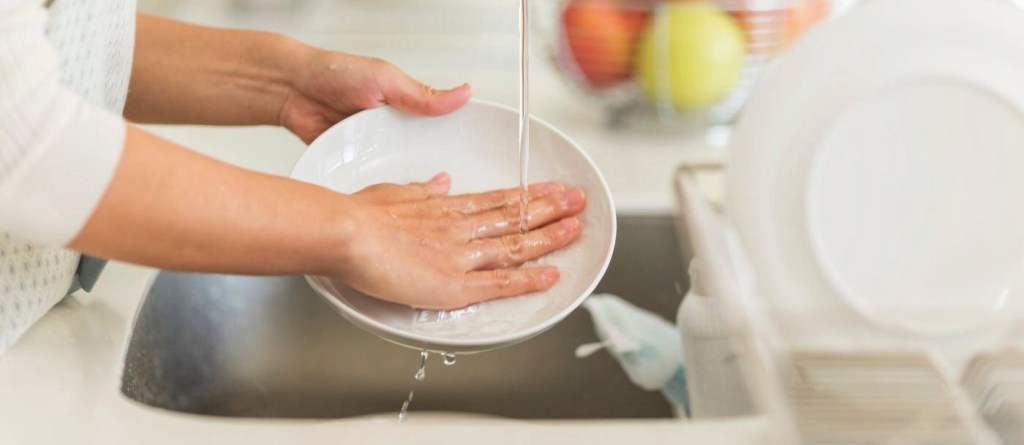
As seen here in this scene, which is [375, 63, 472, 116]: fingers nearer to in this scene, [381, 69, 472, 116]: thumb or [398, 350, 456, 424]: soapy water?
[381, 69, 472, 116]: thumb

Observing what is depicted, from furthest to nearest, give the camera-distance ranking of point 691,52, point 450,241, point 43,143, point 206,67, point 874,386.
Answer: point 691,52 < point 206,67 < point 450,241 < point 874,386 < point 43,143

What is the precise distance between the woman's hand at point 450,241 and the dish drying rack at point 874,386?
14 cm

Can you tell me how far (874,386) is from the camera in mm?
546

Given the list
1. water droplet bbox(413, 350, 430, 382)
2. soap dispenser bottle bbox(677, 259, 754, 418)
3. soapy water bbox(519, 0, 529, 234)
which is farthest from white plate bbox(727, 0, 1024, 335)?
water droplet bbox(413, 350, 430, 382)

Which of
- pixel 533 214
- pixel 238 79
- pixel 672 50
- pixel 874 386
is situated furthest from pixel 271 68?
pixel 874 386

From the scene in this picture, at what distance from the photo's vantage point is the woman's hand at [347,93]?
2.33ft

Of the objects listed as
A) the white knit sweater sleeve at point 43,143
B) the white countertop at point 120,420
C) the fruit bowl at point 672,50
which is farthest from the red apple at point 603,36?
the white knit sweater sleeve at point 43,143

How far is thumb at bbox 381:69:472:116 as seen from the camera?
710mm

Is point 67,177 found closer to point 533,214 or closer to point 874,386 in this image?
point 533,214

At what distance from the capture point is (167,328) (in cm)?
77

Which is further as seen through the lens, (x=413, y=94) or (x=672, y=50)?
(x=672, y=50)

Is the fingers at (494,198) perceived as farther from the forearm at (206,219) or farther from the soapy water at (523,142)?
the forearm at (206,219)

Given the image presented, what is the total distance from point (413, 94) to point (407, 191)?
0.25ft

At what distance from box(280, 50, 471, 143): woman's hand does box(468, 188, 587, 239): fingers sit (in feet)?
0.30
